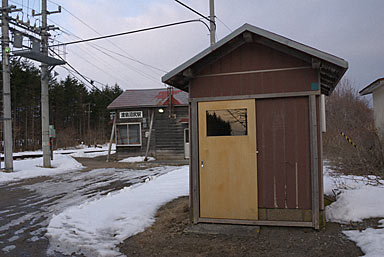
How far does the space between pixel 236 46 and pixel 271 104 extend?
1.25 meters

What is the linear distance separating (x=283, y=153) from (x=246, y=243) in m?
1.64

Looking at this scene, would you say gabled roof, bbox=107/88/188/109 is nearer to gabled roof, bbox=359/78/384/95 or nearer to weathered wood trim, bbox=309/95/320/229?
gabled roof, bbox=359/78/384/95

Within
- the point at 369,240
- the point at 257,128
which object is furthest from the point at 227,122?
the point at 369,240

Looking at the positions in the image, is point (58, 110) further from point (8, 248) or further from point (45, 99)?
point (8, 248)

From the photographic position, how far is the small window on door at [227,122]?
237 inches

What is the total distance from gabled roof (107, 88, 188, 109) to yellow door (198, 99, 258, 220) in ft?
54.3

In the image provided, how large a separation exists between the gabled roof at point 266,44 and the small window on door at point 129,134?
17.4 meters

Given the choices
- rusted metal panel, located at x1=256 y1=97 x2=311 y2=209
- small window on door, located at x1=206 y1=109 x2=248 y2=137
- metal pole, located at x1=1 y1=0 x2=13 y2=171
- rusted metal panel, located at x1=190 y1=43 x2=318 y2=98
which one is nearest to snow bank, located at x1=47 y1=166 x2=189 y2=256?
small window on door, located at x1=206 y1=109 x2=248 y2=137

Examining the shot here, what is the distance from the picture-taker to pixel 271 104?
19.4 feet

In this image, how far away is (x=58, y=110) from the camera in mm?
52125

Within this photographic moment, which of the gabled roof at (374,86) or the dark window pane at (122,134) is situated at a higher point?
the gabled roof at (374,86)

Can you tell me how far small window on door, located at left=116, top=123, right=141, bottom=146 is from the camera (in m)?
23.7

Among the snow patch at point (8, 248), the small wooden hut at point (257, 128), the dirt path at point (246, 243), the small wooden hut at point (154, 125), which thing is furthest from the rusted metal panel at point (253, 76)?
the small wooden hut at point (154, 125)

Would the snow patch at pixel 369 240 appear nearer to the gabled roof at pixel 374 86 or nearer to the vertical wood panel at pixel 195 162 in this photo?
the vertical wood panel at pixel 195 162
